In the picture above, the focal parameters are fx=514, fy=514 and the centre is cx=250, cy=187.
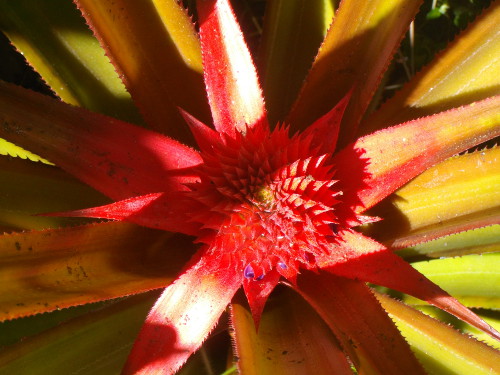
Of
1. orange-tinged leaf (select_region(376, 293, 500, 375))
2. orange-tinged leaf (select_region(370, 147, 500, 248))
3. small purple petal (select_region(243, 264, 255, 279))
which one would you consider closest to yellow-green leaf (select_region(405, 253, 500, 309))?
orange-tinged leaf (select_region(376, 293, 500, 375))

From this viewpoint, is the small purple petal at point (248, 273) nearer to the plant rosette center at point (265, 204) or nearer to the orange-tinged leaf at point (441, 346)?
the plant rosette center at point (265, 204)

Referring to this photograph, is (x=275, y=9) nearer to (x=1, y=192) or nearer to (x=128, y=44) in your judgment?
(x=128, y=44)

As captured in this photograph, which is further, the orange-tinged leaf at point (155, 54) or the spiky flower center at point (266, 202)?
the orange-tinged leaf at point (155, 54)

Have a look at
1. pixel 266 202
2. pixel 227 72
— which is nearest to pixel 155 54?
pixel 227 72

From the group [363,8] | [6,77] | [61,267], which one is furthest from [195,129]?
[6,77]

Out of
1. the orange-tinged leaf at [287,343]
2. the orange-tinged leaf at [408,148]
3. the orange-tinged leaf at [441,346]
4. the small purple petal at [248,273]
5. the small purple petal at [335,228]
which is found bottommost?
the orange-tinged leaf at [441,346]

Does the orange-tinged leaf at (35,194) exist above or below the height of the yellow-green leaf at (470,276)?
above

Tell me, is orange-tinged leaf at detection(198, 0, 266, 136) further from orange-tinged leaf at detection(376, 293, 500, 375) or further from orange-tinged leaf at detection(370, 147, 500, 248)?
orange-tinged leaf at detection(376, 293, 500, 375)

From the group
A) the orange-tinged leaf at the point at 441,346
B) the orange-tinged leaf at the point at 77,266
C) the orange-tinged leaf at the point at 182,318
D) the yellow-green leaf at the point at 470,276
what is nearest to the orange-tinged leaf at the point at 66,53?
the orange-tinged leaf at the point at 77,266
